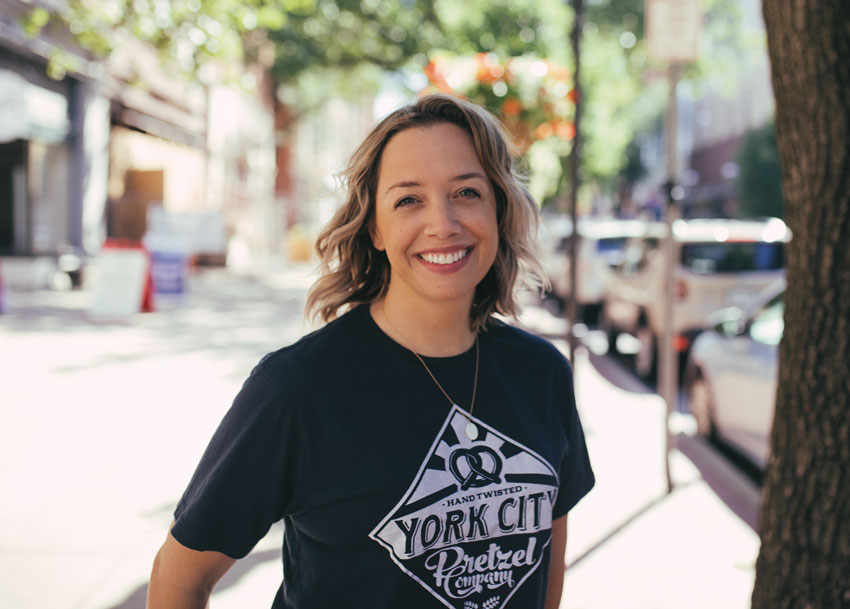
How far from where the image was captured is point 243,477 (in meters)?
1.67

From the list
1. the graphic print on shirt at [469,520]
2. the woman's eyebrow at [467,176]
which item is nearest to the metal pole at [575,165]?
the woman's eyebrow at [467,176]

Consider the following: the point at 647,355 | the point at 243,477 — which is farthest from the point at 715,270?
the point at 243,477

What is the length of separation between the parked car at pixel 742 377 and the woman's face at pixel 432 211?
392 centimetres

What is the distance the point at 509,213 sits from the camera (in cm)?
219

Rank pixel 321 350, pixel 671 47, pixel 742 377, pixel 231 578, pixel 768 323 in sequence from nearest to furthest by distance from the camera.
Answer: pixel 321 350 → pixel 231 578 → pixel 671 47 → pixel 742 377 → pixel 768 323

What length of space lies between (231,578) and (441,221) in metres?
2.52

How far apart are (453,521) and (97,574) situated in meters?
2.67

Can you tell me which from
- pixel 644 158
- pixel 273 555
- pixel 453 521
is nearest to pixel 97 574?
pixel 273 555

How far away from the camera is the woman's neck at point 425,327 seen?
192 centimetres

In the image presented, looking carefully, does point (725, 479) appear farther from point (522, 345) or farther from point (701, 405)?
point (522, 345)

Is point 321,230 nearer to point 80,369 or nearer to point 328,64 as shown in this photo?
point 80,369

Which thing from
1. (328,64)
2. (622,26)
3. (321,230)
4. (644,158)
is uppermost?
(644,158)

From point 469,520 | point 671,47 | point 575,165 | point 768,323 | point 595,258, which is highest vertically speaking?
point 671,47

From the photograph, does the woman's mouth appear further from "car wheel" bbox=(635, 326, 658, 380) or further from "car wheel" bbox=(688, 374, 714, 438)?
"car wheel" bbox=(635, 326, 658, 380)
